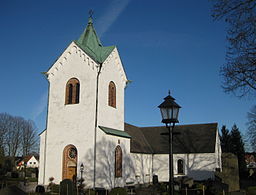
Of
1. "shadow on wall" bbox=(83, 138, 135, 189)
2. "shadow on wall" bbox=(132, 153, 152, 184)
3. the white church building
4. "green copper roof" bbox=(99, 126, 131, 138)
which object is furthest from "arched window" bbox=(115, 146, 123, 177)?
"shadow on wall" bbox=(132, 153, 152, 184)

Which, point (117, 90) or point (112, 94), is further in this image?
point (117, 90)

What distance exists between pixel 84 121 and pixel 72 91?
292cm

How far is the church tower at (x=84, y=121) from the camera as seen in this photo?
21.8 meters

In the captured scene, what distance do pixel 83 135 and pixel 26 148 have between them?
39.8 metres

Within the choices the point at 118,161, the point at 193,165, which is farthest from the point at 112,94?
the point at 193,165

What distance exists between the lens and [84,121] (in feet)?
73.6

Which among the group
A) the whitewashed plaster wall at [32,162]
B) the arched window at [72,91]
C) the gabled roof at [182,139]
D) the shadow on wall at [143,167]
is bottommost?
the whitewashed plaster wall at [32,162]

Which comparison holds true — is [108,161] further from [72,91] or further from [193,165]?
[193,165]

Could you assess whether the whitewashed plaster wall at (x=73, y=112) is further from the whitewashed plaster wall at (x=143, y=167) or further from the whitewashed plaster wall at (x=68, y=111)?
the whitewashed plaster wall at (x=143, y=167)

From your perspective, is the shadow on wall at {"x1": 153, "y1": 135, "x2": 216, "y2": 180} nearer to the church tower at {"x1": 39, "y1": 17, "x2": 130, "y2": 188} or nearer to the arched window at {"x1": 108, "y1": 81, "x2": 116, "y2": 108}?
the church tower at {"x1": 39, "y1": 17, "x2": 130, "y2": 188}

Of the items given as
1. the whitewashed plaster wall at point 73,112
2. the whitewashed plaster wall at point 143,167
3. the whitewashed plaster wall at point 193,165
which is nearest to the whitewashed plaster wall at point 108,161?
the whitewashed plaster wall at point 73,112

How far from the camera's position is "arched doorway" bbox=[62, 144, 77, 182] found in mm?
22281

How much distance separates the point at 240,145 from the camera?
49.2m

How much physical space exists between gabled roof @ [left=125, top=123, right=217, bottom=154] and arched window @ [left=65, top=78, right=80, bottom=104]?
363 inches
